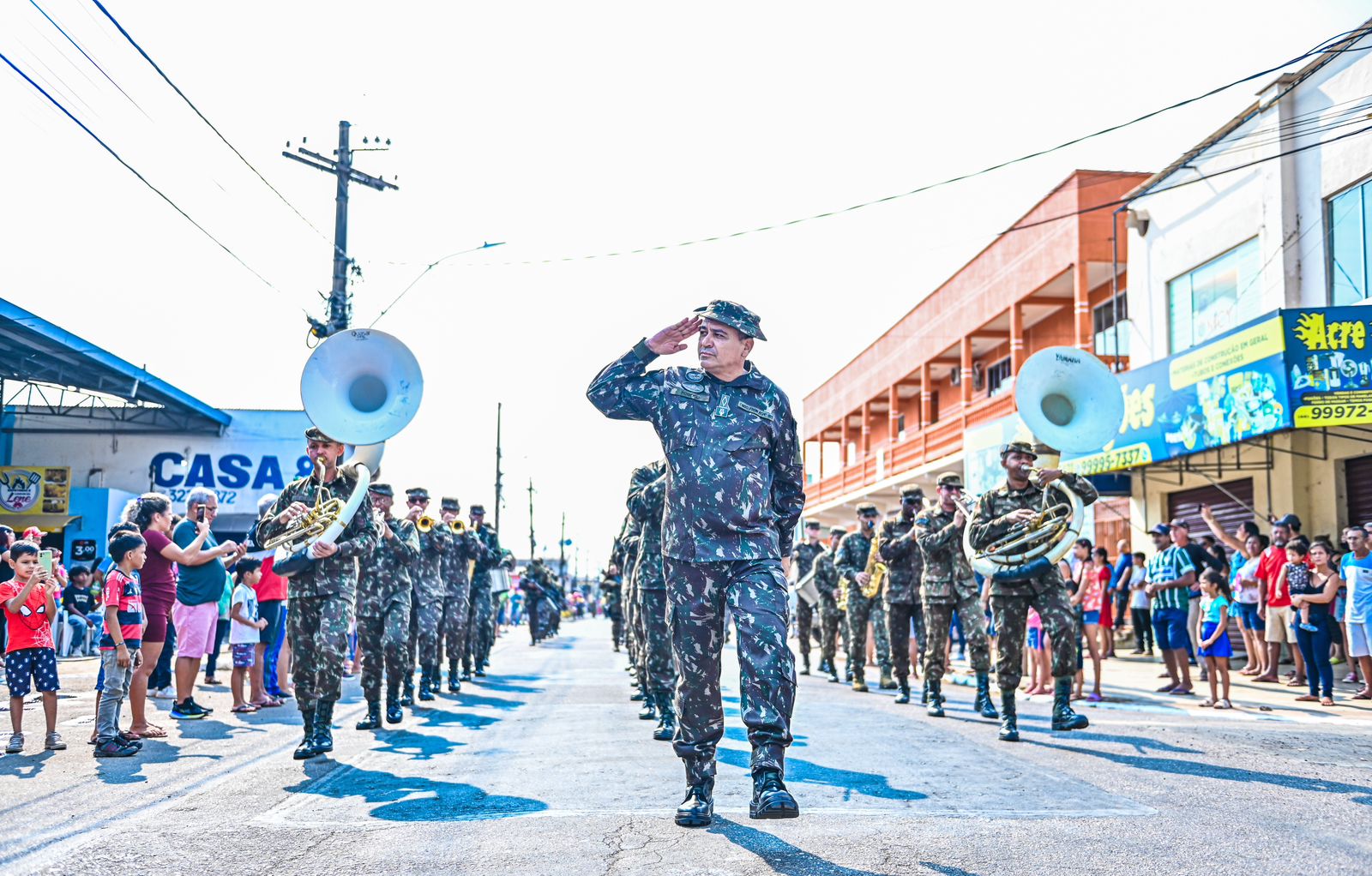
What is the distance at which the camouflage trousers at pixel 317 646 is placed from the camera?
24.7 ft

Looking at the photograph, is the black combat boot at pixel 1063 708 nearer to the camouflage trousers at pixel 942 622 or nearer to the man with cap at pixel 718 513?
the camouflage trousers at pixel 942 622

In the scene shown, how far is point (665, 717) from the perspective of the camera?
8.68m

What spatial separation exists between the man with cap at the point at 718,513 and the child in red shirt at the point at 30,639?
5365mm

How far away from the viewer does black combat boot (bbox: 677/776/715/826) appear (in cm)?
488

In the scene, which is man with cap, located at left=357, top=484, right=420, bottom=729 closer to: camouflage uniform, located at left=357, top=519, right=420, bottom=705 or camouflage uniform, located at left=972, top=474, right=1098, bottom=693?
camouflage uniform, located at left=357, top=519, right=420, bottom=705

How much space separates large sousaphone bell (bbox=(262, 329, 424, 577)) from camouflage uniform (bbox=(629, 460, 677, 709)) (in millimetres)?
1759

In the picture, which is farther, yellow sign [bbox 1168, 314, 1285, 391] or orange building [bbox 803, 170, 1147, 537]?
orange building [bbox 803, 170, 1147, 537]

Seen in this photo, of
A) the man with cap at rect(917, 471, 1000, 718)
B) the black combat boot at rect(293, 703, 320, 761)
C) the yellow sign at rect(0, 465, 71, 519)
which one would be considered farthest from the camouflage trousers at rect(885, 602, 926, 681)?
the yellow sign at rect(0, 465, 71, 519)

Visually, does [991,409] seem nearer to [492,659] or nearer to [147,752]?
A: [492,659]

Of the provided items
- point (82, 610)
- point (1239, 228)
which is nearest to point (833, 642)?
point (1239, 228)

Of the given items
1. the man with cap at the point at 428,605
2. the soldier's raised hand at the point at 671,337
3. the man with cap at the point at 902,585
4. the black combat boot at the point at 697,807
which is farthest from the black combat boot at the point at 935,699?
the soldier's raised hand at the point at 671,337

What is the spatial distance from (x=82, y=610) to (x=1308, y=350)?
16.5 m

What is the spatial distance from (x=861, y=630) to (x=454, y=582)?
458 cm

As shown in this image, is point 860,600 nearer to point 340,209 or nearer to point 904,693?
point 904,693
